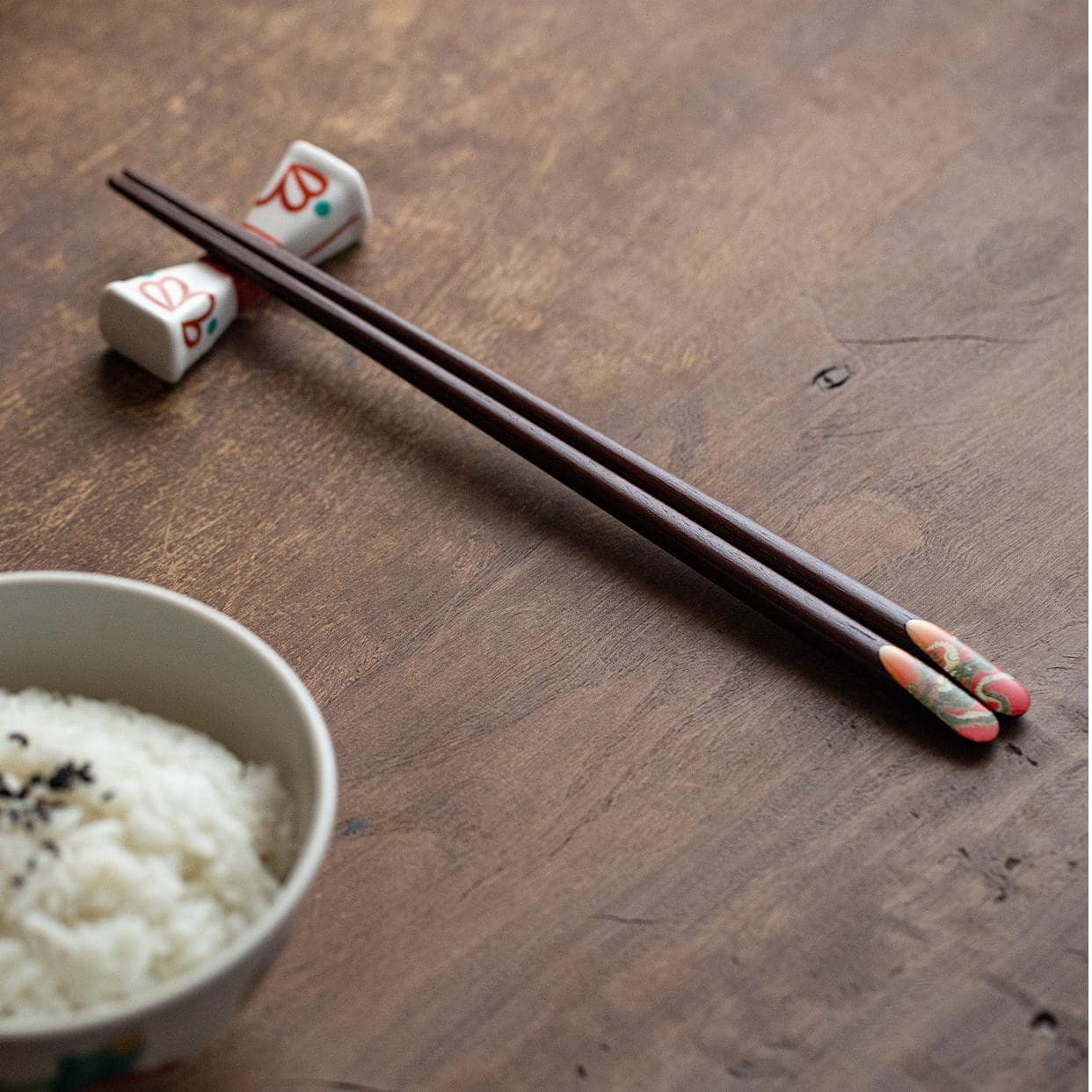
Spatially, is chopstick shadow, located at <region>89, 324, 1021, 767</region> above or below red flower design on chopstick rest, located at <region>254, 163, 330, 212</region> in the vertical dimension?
below

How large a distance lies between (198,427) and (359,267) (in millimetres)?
324

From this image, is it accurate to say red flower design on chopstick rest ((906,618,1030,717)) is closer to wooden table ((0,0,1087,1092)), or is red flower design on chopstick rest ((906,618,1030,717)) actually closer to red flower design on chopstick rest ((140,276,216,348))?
wooden table ((0,0,1087,1092))

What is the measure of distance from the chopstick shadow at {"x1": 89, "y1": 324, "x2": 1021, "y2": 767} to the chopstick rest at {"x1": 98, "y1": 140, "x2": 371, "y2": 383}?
3cm

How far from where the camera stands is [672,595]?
1199 mm

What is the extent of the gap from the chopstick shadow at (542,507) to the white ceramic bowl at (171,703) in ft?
Answer: 1.37

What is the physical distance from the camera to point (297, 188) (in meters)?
1.48

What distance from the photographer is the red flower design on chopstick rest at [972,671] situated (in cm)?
110

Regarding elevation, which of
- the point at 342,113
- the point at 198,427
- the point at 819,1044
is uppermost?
the point at 342,113

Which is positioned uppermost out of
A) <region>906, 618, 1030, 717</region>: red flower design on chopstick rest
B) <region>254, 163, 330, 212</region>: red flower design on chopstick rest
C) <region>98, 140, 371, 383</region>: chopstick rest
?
<region>254, 163, 330, 212</region>: red flower design on chopstick rest

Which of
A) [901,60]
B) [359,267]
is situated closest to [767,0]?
[901,60]

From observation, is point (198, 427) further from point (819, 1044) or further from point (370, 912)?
point (819, 1044)

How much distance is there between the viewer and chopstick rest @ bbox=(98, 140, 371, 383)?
133cm

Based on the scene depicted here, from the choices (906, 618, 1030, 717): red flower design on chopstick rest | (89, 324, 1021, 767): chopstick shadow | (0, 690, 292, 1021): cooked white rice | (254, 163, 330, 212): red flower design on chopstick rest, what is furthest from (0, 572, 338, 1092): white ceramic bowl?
(254, 163, 330, 212): red flower design on chopstick rest

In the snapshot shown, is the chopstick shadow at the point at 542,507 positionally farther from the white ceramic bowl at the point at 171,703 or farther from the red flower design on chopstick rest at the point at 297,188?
the white ceramic bowl at the point at 171,703
